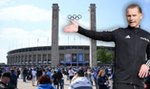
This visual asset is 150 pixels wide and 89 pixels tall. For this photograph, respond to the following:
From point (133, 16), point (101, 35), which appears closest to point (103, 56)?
point (101, 35)

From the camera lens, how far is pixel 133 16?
4008 millimetres

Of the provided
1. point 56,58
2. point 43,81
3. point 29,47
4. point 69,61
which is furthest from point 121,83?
point 29,47

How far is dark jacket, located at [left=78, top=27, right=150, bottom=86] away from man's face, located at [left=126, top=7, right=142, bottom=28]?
75 millimetres

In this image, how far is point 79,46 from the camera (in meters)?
151

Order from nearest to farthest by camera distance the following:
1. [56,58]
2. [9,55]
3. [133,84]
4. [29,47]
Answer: [133,84] → [56,58] → [29,47] → [9,55]

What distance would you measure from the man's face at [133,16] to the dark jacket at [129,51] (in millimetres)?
75

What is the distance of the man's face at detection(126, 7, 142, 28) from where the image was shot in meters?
4.00

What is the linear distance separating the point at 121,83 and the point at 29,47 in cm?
15715

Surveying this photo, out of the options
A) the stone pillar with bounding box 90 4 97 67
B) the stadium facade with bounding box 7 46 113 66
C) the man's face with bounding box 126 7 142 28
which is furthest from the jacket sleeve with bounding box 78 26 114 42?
the stadium facade with bounding box 7 46 113 66

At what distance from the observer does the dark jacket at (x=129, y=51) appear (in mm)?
3949

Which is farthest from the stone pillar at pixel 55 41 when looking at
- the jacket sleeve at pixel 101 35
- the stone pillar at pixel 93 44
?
the jacket sleeve at pixel 101 35

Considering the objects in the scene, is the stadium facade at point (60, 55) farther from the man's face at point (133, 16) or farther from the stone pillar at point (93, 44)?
the man's face at point (133, 16)

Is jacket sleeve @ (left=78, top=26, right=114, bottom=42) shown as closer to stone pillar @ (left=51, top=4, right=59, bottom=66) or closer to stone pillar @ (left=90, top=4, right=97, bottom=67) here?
stone pillar @ (left=90, top=4, right=97, bottom=67)

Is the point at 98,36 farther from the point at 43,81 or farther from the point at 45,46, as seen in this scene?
the point at 45,46
